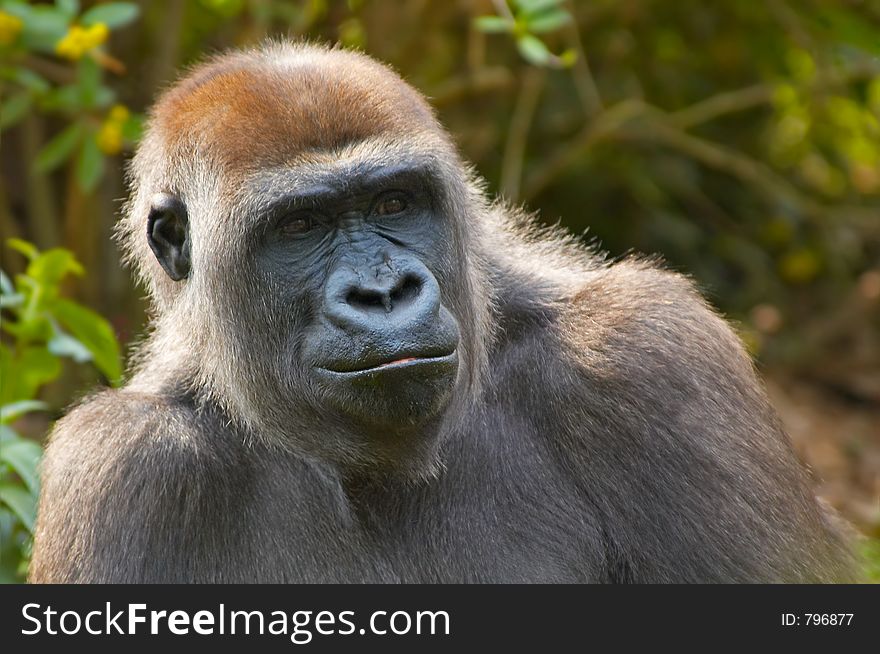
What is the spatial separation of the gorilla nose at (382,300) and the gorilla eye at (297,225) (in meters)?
0.30

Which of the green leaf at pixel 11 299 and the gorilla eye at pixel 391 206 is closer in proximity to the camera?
the gorilla eye at pixel 391 206

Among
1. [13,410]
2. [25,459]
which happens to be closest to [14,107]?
[13,410]

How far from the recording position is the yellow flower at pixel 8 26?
6.63 metres

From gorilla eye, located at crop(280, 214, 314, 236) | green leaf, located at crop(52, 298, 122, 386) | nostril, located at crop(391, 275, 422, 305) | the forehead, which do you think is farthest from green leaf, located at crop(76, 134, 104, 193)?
nostril, located at crop(391, 275, 422, 305)

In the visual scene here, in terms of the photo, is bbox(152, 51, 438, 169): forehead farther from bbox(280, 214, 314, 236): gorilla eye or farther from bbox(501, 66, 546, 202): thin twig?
bbox(501, 66, 546, 202): thin twig

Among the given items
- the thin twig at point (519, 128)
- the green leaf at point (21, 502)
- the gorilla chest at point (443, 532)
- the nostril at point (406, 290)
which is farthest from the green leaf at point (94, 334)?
the thin twig at point (519, 128)

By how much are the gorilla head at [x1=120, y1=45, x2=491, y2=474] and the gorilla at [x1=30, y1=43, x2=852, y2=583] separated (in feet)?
0.03

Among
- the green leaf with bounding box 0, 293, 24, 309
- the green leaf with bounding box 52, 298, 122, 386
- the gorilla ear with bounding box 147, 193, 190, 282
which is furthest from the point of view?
the green leaf with bounding box 52, 298, 122, 386

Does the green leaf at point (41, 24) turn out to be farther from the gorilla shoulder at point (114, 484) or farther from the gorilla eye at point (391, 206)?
the gorilla eye at point (391, 206)

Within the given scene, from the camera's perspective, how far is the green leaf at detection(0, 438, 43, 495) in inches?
218

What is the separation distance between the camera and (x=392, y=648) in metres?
4.73

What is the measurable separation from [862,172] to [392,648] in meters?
9.22

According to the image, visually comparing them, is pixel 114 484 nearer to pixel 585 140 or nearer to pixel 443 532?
pixel 443 532

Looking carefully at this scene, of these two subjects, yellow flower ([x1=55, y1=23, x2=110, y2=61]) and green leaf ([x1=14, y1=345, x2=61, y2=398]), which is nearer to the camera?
green leaf ([x1=14, y1=345, x2=61, y2=398])
